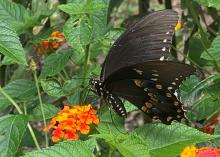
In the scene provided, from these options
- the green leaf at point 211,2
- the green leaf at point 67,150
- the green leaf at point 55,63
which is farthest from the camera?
the green leaf at point 55,63

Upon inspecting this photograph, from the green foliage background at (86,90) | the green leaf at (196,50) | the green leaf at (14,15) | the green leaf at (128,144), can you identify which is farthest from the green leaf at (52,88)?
the green leaf at (196,50)

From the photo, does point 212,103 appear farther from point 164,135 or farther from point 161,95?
point 164,135

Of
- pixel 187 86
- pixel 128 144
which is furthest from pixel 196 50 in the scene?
pixel 128 144

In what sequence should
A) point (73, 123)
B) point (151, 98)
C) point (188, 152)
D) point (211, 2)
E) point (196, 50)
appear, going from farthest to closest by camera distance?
point (196, 50) → point (151, 98) → point (211, 2) → point (73, 123) → point (188, 152)

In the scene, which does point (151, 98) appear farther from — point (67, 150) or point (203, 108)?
point (67, 150)

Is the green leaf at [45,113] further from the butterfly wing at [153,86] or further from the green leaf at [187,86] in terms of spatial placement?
the green leaf at [187,86]

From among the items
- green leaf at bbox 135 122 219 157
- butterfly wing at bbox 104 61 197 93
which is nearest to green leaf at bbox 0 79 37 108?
butterfly wing at bbox 104 61 197 93

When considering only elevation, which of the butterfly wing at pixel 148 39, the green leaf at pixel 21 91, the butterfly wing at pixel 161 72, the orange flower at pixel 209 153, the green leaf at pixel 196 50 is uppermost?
the butterfly wing at pixel 148 39

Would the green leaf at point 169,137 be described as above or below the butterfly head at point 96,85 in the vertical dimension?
below
